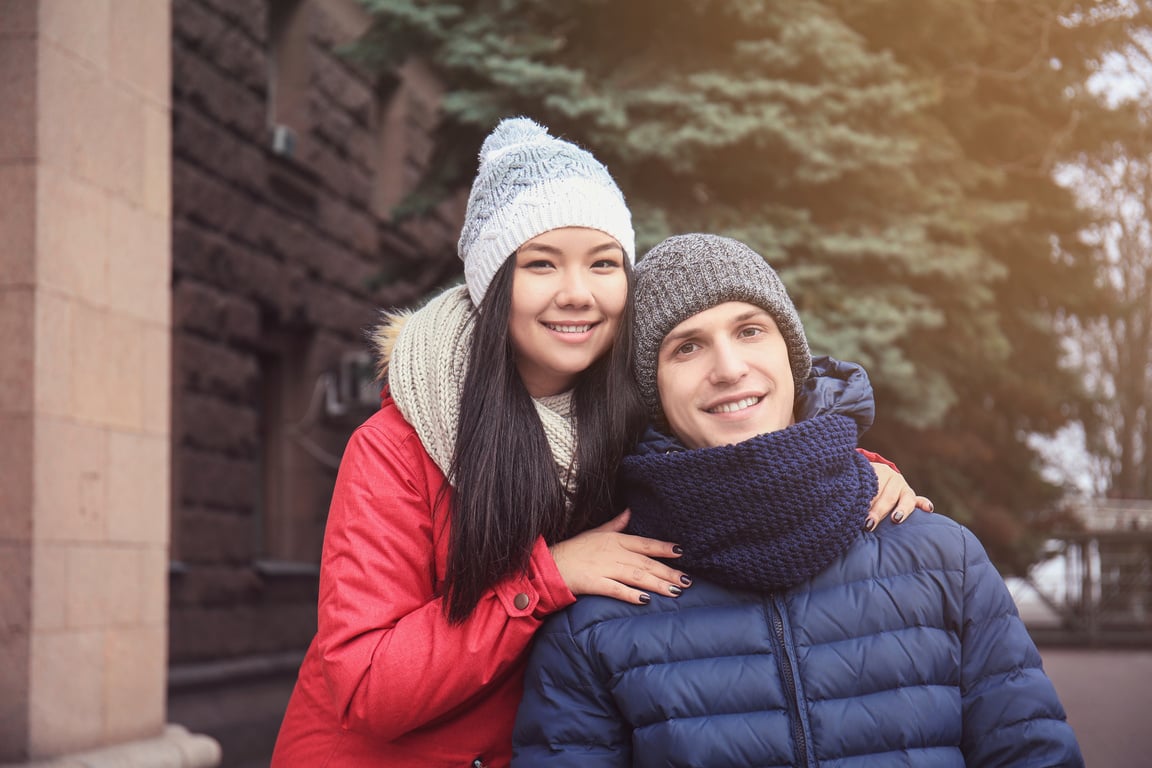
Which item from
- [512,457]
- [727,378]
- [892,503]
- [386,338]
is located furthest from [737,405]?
[386,338]

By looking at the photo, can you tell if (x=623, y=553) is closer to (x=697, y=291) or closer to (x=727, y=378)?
(x=727, y=378)

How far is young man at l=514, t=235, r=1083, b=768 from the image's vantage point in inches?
86.4

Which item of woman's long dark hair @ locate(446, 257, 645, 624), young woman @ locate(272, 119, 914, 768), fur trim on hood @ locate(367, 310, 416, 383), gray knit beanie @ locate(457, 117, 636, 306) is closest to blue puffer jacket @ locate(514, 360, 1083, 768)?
young woman @ locate(272, 119, 914, 768)

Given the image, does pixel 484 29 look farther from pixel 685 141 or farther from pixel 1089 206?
pixel 1089 206

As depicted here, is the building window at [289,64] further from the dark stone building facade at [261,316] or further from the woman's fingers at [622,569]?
the woman's fingers at [622,569]

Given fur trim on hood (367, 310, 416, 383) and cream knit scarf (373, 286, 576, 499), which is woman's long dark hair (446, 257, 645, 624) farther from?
fur trim on hood (367, 310, 416, 383)

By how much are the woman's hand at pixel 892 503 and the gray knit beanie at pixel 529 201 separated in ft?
2.54

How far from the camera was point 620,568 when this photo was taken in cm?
239

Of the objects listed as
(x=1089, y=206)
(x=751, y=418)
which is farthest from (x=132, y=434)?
(x=1089, y=206)

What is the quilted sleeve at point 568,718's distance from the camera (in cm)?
228

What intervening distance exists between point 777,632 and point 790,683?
0.33ft

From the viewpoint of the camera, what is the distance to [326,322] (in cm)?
1135

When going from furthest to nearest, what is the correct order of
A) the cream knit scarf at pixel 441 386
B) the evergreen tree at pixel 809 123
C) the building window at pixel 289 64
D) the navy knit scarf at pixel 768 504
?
the building window at pixel 289 64, the evergreen tree at pixel 809 123, the cream knit scarf at pixel 441 386, the navy knit scarf at pixel 768 504

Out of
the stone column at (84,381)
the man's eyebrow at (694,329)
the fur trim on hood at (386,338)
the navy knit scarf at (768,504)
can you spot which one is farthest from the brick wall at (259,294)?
the navy knit scarf at (768,504)
